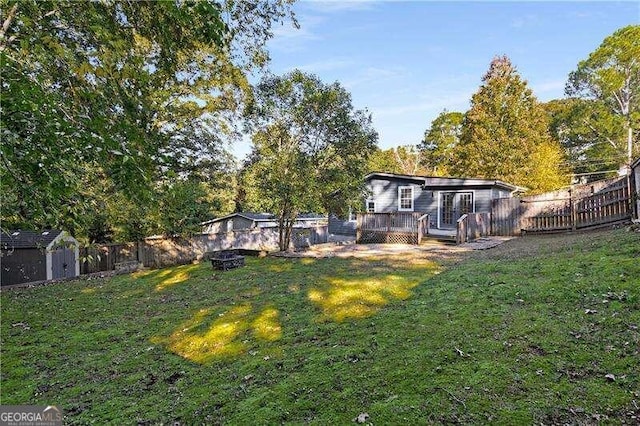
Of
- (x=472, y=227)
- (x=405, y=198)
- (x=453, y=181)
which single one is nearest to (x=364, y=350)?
(x=472, y=227)

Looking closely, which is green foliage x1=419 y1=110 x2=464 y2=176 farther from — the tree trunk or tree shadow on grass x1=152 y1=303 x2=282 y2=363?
tree shadow on grass x1=152 y1=303 x2=282 y2=363

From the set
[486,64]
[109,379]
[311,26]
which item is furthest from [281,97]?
[486,64]

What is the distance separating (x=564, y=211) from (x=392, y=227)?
744 cm

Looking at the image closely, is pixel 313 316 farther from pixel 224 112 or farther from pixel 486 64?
pixel 486 64

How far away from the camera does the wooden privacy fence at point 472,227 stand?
53.2 ft

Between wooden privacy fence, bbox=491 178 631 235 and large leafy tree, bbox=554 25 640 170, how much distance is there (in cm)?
2572

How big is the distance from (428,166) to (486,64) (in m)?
19.3

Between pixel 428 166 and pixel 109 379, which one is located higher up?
pixel 428 166

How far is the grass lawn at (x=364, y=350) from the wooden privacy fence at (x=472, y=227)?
7045 mm

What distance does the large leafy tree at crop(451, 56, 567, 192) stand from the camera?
1100 inches

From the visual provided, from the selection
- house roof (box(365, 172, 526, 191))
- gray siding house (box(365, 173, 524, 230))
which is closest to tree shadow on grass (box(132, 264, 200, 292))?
gray siding house (box(365, 173, 524, 230))

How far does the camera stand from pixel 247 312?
7.30m

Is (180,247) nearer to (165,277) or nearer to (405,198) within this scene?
(165,277)

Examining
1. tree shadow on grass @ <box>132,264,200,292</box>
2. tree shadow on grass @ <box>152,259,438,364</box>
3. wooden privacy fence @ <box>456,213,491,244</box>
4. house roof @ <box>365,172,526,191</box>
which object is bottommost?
tree shadow on grass @ <box>132,264,200,292</box>
